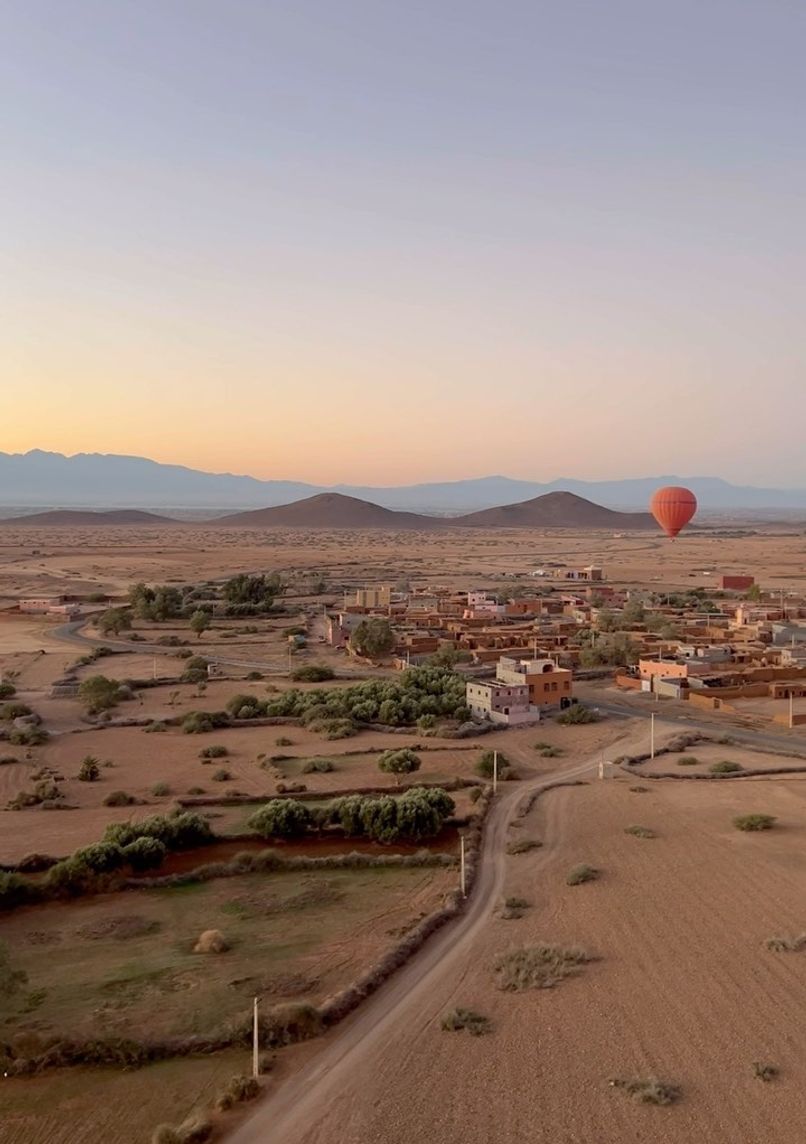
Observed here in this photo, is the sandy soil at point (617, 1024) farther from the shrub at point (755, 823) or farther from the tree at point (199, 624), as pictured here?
the tree at point (199, 624)

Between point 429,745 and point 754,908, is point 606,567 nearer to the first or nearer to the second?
point 429,745

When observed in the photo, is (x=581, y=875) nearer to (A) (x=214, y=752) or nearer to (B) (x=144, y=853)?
(B) (x=144, y=853)

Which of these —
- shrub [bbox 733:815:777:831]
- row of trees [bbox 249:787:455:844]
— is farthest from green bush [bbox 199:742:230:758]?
shrub [bbox 733:815:777:831]

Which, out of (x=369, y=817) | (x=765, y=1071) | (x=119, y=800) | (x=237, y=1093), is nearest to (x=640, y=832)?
(x=369, y=817)

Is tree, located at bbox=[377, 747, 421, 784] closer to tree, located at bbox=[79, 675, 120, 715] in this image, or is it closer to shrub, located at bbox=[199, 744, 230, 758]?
shrub, located at bbox=[199, 744, 230, 758]

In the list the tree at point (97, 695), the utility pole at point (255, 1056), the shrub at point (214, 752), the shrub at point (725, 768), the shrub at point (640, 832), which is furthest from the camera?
the tree at point (97, 695)

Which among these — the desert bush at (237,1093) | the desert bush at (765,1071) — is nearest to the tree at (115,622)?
the desert bush at (237,1093)

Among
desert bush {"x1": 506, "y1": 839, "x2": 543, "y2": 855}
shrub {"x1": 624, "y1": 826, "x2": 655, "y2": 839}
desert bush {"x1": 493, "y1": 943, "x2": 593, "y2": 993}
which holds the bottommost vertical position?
desert bush {"x1": 506, "y1": 839, "x2": 543, "y2": 855}

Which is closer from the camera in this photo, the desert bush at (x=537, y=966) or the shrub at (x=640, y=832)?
the desert bush at (x=537, y=966)
